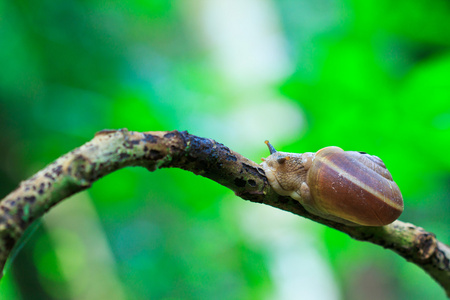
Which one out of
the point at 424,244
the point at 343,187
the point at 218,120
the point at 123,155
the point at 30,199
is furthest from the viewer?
the point at 218,120

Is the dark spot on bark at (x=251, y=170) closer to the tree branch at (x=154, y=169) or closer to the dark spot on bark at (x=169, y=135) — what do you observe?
the tree branch at (x=154, y=169)

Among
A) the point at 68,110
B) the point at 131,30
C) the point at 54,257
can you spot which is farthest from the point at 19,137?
the point at 131,30

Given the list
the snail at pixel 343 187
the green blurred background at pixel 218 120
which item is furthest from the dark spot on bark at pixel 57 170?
the green blurred background at pixel 218 120

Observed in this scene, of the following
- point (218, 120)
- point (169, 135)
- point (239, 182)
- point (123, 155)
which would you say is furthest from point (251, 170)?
point (218, 120)

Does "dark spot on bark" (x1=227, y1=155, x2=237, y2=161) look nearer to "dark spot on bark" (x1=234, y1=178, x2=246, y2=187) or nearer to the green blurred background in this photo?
"dark spot on bark" (x1=234, y1=178, x2=246, y2=187)

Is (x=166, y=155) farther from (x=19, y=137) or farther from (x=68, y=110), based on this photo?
(x=19, y=137)

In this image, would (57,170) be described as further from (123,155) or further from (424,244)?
(424,244)
